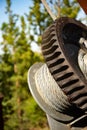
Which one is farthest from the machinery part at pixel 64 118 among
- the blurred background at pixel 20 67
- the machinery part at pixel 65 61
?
the blurred background at pixel 20 67

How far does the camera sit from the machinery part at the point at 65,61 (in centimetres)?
111

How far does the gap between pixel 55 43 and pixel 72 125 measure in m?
0.35

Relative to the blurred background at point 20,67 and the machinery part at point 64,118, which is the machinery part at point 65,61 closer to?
the machinery part at point 64,118

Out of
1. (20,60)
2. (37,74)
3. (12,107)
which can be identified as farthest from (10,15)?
(37,74)

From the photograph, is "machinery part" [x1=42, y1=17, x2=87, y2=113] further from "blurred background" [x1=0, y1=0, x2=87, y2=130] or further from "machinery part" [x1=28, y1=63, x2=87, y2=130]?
"blurred background" [x1=0, y1=0, x2=87, y2=130]

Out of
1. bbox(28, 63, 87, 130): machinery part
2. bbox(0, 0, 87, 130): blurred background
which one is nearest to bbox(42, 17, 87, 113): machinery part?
bbox(28, 63, 87, 130): machinery part

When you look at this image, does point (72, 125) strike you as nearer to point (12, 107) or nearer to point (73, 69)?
point (73, 69)

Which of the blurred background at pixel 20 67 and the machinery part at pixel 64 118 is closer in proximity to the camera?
the machinery part at pixel 64 118

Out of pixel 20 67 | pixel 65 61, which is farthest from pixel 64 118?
pixel 20 67

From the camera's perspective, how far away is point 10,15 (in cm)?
1449

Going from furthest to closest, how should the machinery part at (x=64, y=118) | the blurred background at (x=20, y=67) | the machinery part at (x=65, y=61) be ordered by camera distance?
1. the blurred background at (x=20, y=67)
2. the machinery part at (x=64, y=118)
3. the machinery part at (x=65, y=61)

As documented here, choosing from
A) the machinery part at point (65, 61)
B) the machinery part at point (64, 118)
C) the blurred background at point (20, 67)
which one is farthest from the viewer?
the blurred background at point (20, 67)

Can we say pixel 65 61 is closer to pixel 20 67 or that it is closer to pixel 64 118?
pixel 64 118

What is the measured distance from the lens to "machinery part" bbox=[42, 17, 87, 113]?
3.63 feet
